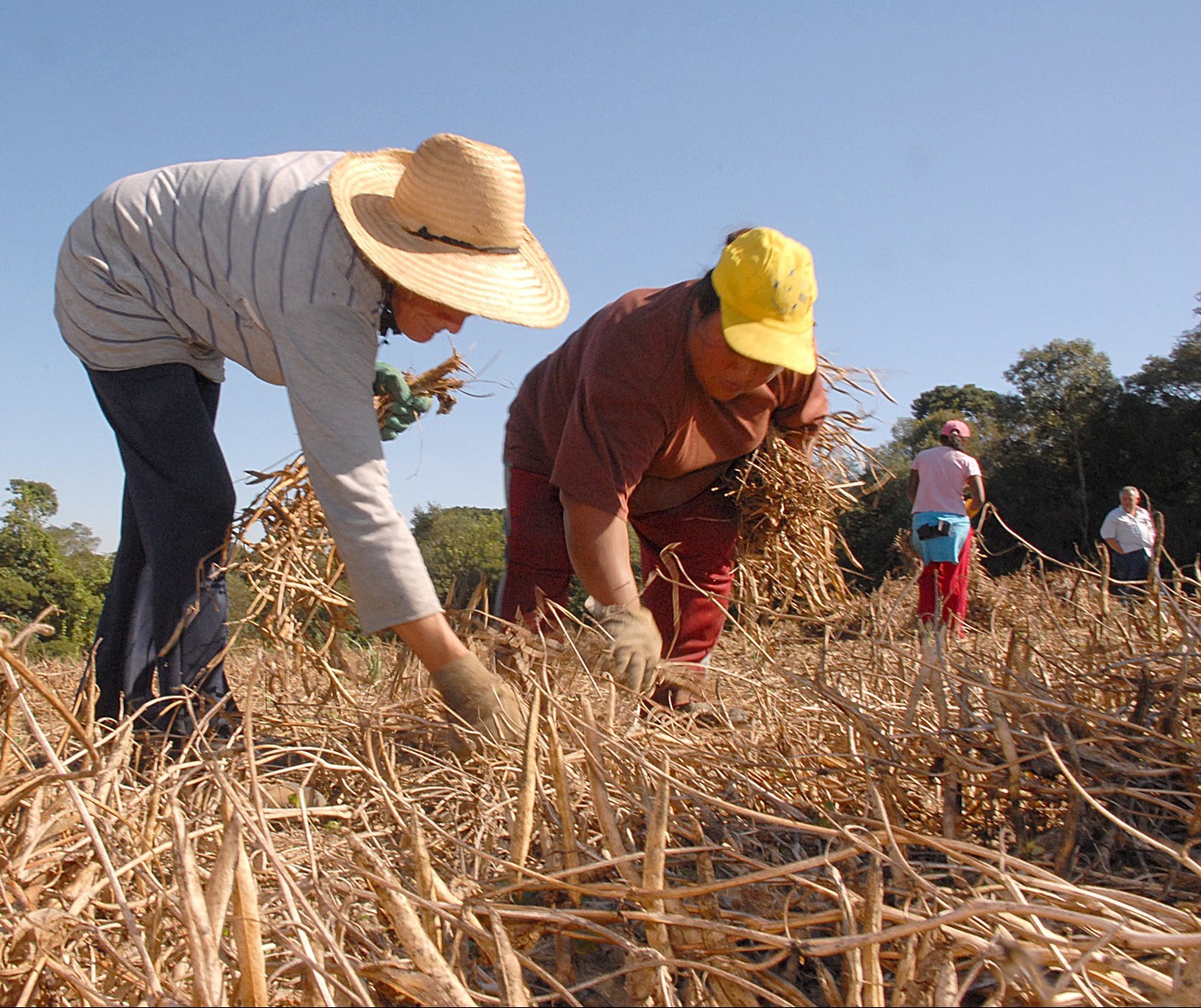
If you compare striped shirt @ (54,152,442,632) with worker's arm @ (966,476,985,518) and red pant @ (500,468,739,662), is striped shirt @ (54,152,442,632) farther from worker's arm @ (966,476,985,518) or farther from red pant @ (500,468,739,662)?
worker's arm @ (966,476,985,518)

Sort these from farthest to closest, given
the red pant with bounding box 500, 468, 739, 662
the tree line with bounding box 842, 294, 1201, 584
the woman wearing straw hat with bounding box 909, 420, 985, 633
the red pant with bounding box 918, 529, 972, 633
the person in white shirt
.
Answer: the tree line with bounding box 842, 294, 1201, 584 < the person in white shirt < the woman wearing straw hat with bounding box 909, 420, 985, 633 < the red pant with bounding box 918, 529, 972, 633 < the red pant with bounding box 500, 468, 739, 662

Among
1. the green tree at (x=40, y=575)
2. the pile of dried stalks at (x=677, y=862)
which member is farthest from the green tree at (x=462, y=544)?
the pile of dried stalks at (x=677, y=862)

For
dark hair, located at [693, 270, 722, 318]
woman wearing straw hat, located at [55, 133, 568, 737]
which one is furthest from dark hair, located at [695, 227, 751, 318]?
woman wearing straw hat, located at [55, 133, 568, 737]

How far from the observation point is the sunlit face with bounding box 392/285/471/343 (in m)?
1.87

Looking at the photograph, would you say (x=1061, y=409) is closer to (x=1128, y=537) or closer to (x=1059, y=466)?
(x=1059, y=466)

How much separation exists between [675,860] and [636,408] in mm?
1156

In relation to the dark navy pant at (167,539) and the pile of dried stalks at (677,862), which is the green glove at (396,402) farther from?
the pile of dried stalks at (677,862)

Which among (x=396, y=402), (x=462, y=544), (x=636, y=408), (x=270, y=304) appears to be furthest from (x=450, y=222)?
(x=462, y=544)

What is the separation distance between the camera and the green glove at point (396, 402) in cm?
239

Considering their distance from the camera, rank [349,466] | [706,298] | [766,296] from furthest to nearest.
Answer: [706,298] → [766,296] → [349,466]

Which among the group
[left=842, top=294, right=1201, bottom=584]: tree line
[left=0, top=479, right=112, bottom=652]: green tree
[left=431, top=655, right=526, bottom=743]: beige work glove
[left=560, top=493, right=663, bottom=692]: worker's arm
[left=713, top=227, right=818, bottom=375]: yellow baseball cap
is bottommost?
[left=0, top=479, right=112, bottom=652]: green tree

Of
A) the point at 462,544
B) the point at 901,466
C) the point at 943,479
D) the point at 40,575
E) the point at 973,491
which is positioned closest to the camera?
the point at 943,479

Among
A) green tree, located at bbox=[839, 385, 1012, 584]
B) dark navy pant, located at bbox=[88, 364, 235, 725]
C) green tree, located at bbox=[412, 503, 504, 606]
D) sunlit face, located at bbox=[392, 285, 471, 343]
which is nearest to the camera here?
sunlit face, located at bbox=[392, 285, 471, 343]

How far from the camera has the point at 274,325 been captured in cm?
176
